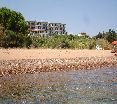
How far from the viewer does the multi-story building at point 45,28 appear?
6865 inches

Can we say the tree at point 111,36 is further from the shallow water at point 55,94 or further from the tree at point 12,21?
the shallow water at point 55,94

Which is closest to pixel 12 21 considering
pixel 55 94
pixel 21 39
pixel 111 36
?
pixel 21 39

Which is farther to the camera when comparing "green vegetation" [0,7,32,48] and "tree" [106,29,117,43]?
"tree" [106,29,117,43]

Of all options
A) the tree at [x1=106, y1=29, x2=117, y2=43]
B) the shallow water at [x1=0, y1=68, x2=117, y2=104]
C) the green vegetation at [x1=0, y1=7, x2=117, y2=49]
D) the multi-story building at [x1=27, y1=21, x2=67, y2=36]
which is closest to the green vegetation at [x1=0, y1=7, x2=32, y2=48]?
the green vegetation at [x1=0, y1=7, x2=117, y2=49]

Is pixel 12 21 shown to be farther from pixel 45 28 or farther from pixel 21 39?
pixel 45 28

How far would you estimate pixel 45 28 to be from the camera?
589 ft

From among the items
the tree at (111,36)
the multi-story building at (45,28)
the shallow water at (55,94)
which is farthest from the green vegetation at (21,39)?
the multi-story building at (45,28)

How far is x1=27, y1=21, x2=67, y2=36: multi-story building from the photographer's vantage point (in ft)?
572

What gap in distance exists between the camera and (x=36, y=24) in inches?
6914

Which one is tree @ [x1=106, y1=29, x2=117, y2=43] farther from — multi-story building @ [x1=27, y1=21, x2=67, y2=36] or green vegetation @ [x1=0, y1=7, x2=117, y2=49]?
multi-story building @ [x1=27, y1=21, x2=67, y2=36]

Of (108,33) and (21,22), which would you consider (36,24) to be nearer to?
(108,33)

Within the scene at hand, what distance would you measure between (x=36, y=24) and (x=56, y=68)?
145m

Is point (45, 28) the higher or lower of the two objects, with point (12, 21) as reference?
higher

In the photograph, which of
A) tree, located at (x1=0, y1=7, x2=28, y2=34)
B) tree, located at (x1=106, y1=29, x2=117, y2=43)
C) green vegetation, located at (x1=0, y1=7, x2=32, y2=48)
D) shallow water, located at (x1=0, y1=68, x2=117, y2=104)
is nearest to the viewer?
shallow water, located at (x1=0, y1=68, x2=117, y2=104)
